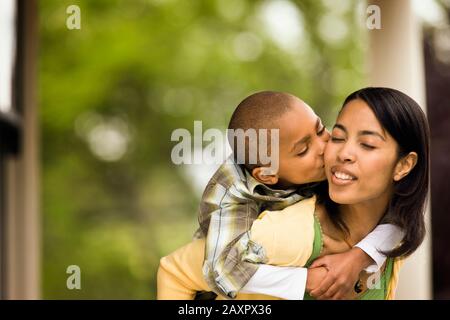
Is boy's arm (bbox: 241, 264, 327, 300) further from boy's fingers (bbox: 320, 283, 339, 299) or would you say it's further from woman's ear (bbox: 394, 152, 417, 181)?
woman's ear (bbox: 394, 152, 417, 181)

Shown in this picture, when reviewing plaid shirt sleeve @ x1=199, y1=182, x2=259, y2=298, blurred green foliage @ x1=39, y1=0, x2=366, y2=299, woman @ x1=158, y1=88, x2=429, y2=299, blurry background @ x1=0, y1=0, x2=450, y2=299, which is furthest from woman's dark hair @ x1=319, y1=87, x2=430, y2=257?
blurred green foliage @ x1=39, y1=0, x2=366, y2=299

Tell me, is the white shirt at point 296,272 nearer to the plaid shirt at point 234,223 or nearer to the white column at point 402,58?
the plaid shirt at point 234,223

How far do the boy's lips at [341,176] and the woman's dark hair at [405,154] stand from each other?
1.6 inches

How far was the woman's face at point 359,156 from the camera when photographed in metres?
0.91

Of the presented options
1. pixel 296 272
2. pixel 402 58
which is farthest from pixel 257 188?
pixel 402 58

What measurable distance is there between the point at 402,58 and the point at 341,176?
0.42m

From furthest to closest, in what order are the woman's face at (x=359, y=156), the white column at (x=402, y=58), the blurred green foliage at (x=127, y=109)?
the blurred green foliage at (x=127, y=109) < the white column at (x=402, y=58) < the woman's face at (x=359, y=156)

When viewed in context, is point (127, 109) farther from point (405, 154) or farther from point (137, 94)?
point (405, 154)

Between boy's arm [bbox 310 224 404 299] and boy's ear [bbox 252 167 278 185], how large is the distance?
0.41 feet

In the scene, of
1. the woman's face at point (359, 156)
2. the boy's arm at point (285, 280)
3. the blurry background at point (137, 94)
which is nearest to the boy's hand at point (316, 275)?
the boy's arm at point (285, 280)

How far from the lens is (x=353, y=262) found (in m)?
0.94

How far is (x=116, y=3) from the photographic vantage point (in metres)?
3.14

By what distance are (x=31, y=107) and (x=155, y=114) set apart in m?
0.97
